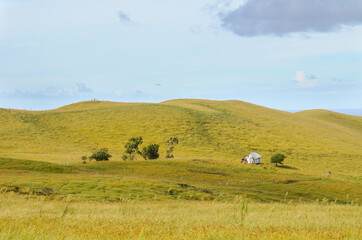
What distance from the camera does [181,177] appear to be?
6072 cm

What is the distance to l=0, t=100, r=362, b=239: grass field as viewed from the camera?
1173cm

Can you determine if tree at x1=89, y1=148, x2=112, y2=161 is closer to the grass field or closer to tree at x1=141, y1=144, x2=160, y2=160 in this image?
the grass field

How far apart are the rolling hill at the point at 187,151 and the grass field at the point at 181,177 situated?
318mm

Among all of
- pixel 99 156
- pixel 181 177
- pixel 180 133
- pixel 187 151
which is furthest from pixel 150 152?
pixel 180 133

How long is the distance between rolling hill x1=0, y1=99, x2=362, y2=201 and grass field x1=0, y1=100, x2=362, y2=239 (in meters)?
0.32

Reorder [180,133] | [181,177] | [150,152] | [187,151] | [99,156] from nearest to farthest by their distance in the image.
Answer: [181,177] → [99,156] → [150,152] → [187,151] → [180,133]

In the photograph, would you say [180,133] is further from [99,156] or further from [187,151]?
[99,156]

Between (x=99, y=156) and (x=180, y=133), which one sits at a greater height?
(x=180, y=133)

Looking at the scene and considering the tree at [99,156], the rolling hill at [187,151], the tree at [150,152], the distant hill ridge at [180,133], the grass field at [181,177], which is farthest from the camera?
the distant hill ridge at [180,133]

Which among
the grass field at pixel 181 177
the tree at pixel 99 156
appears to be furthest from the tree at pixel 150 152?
the tree at pixel 99 156

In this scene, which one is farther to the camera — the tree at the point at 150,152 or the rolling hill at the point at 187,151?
the tree at the point at 150,152

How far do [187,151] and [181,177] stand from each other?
48.1m

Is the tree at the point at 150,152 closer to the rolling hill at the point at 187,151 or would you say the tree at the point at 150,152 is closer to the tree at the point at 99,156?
the rolling hill at the point at 187,151

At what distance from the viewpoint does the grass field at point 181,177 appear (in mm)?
11727
